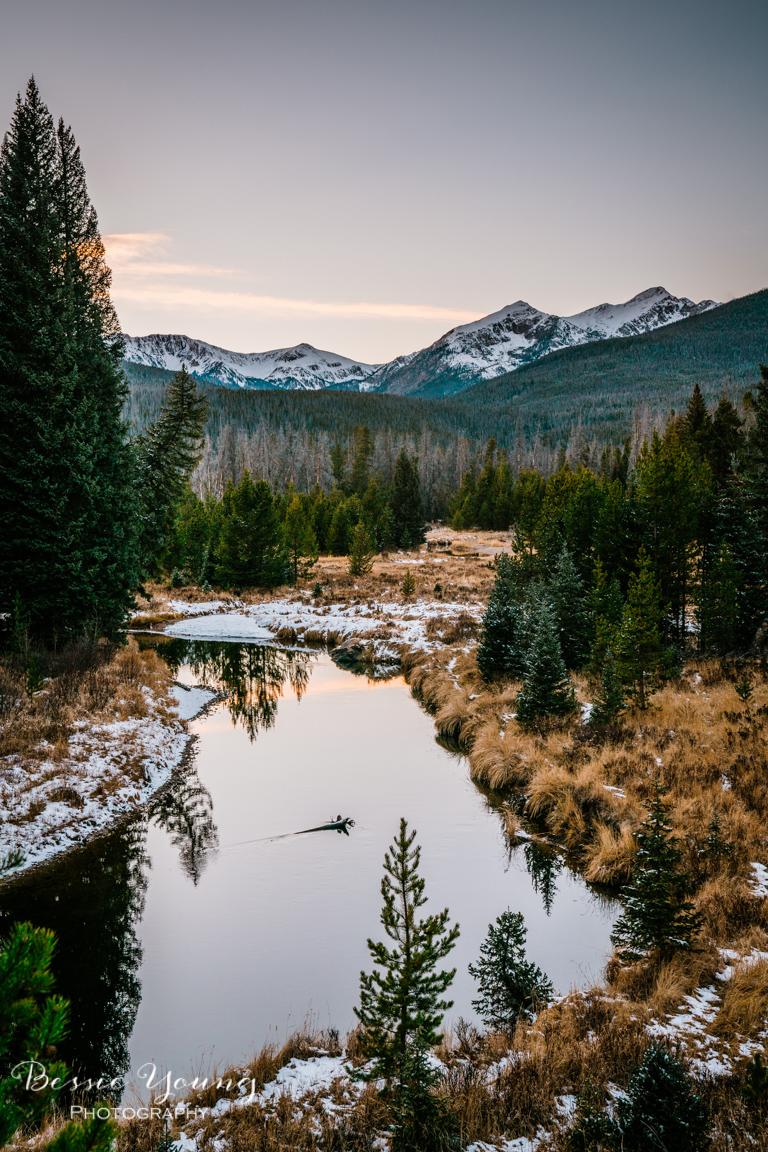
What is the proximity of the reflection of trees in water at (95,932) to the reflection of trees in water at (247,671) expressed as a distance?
784cm

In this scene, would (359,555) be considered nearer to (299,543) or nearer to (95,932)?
(299,543)

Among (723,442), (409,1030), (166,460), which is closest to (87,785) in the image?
(409,1030)

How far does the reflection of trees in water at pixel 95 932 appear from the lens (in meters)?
7.36

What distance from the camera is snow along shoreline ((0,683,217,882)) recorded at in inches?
448

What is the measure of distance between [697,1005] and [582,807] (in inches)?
238

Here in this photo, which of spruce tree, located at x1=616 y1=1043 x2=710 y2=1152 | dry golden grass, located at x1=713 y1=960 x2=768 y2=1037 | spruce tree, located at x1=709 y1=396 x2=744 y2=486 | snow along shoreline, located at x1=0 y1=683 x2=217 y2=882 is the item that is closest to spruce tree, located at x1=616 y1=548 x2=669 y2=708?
dry golden grass, located at x1=713 y1=960 x2=768 y2=1037

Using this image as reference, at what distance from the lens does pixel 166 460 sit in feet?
85.3

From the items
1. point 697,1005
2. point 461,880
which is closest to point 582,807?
point 461,880

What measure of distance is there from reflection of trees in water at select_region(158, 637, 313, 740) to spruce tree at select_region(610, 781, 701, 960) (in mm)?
12775

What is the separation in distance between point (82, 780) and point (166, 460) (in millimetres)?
15980

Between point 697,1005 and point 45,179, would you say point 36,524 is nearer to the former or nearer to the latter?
point 45,179

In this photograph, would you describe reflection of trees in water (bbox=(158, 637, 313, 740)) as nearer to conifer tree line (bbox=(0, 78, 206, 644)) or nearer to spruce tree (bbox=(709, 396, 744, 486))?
conifer tree line (bbox=(0, 78, 206, 644))

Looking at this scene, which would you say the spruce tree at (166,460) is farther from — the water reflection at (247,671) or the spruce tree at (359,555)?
the spruce tree at (359,555)

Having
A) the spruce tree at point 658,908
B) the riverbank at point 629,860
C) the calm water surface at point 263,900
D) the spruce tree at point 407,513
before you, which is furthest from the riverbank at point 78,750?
the spruce tree at point 407,513
